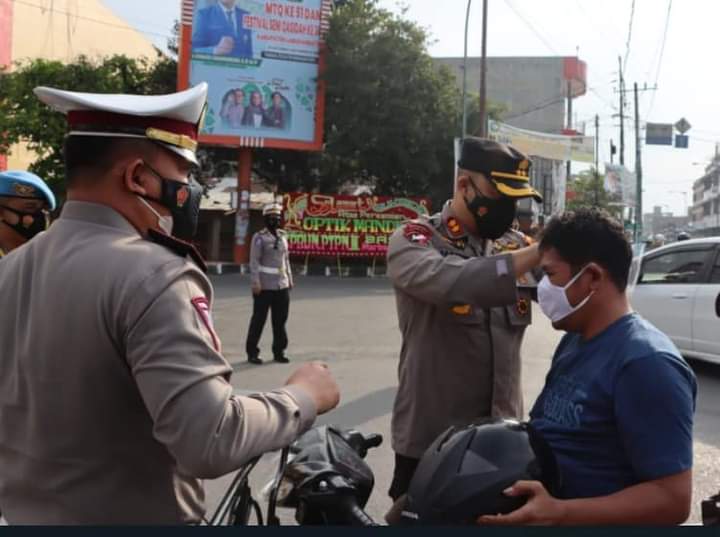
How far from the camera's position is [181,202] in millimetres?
1621

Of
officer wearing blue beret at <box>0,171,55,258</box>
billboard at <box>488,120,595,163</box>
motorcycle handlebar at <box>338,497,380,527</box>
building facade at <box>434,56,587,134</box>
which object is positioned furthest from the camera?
building facade at <box>434,56,587,134</box>

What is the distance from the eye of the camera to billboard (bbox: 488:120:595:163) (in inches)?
995

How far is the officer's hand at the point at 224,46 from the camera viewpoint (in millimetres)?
21453

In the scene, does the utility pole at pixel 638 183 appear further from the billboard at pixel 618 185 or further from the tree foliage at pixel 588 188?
the tree foliage at pixel 588 188

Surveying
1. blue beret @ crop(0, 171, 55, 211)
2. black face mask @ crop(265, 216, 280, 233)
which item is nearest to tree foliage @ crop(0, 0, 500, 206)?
black face mask @ crop(265, 216, 280, 233)

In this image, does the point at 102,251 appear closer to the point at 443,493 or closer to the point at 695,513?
the point at 443,493

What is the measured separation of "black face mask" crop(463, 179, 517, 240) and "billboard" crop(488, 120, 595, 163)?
22267 mm

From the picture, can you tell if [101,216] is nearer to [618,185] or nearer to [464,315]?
[464,315]

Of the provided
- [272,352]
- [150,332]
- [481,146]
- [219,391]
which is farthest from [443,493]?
[272,352]

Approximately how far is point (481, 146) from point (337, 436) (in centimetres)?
109

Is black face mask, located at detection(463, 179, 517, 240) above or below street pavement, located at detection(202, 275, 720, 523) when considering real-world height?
above

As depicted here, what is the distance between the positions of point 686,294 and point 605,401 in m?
7.34

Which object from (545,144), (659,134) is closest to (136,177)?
(545,144)

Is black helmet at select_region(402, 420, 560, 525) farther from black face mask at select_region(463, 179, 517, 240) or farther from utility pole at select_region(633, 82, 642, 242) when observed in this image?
utility pole at select_region(633, 82, 642, 242)
